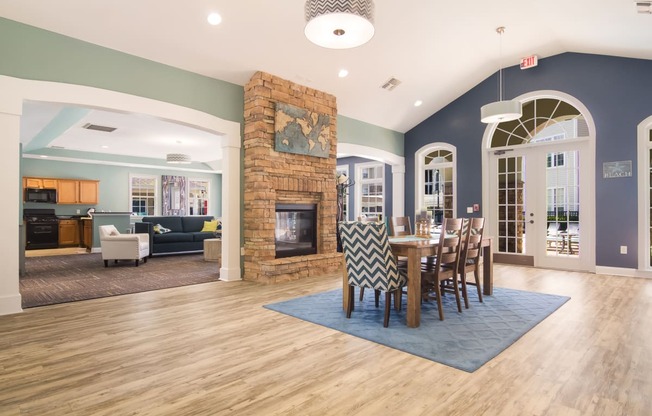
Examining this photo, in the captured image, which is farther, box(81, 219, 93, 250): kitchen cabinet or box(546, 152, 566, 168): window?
box(81, 219, 93, 250): kitchen cabinet

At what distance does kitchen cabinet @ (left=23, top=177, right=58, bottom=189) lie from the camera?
970 cm

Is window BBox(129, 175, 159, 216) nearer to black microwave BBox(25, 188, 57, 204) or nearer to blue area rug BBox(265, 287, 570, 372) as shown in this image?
black microwave BBox(25, 188, 57, 204)

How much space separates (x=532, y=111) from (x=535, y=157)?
86 cm

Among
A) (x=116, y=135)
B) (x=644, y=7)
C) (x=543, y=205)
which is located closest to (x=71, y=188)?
(x=116, y=135)

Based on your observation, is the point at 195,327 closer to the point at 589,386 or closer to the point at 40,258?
the point at 589,386

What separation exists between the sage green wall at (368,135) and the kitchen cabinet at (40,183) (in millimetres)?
8169

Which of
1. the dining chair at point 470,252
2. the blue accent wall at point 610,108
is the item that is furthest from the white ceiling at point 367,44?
the dining chair at point 470,252

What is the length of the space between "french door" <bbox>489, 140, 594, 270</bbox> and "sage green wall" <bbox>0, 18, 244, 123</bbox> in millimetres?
5179

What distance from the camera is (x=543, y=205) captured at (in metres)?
6.68

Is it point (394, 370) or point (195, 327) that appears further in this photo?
point (195, 327)

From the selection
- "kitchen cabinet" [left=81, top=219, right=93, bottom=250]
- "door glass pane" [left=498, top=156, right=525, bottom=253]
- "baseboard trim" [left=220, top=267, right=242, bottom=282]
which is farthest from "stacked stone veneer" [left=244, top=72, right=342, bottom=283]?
"kitchen cabinet" [left=81, top=219, right=93, bottom=250]

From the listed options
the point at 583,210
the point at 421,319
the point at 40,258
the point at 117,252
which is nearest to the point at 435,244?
the point at 421,319

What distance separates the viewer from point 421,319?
349 cm

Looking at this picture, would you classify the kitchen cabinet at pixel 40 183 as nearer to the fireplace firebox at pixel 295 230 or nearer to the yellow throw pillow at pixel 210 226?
the yellow throw pillow at pixel 210 226
